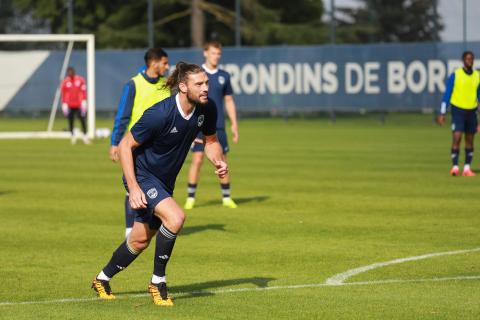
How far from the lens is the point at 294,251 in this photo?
38.8ft

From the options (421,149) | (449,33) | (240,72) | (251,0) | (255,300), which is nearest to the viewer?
(255,300)

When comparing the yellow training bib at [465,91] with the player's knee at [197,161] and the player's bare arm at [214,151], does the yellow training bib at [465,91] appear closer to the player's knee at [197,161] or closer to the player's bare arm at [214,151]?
the player's knee at [197,161]

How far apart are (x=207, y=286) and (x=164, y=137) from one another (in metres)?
1.70

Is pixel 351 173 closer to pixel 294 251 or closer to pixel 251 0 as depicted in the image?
pixel 294 251

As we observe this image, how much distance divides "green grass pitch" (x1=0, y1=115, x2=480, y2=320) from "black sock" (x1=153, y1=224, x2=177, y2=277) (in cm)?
32

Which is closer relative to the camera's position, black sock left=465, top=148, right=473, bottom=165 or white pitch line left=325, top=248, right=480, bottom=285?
white pitch line left=325, top=248, right=480, bottom=285

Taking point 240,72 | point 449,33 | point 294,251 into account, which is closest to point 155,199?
point 294,251

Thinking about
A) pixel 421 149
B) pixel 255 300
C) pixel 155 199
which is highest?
pixel 155 199

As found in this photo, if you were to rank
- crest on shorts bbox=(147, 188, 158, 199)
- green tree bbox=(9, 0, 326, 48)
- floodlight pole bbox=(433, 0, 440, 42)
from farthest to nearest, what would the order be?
1. green tree bbox=(9, 0, 326, 48)
2. floodlight pole bbox=(433, 0, 440, 42)
3. crest on shorts bbox=(147, 188, 158, 199)

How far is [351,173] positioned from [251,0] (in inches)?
1231

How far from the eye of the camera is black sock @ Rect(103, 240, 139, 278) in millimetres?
8977

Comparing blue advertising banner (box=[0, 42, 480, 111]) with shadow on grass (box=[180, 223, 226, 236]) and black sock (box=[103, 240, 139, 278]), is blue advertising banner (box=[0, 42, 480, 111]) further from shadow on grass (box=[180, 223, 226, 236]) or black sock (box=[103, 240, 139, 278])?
black sock (box=[103, 240, 139, 278])

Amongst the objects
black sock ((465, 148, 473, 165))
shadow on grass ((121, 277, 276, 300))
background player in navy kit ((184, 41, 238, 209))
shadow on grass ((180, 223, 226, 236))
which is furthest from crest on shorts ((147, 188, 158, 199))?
black sock ((465, 148, 473, 165))

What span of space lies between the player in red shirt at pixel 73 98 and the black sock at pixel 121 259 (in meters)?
23.7
